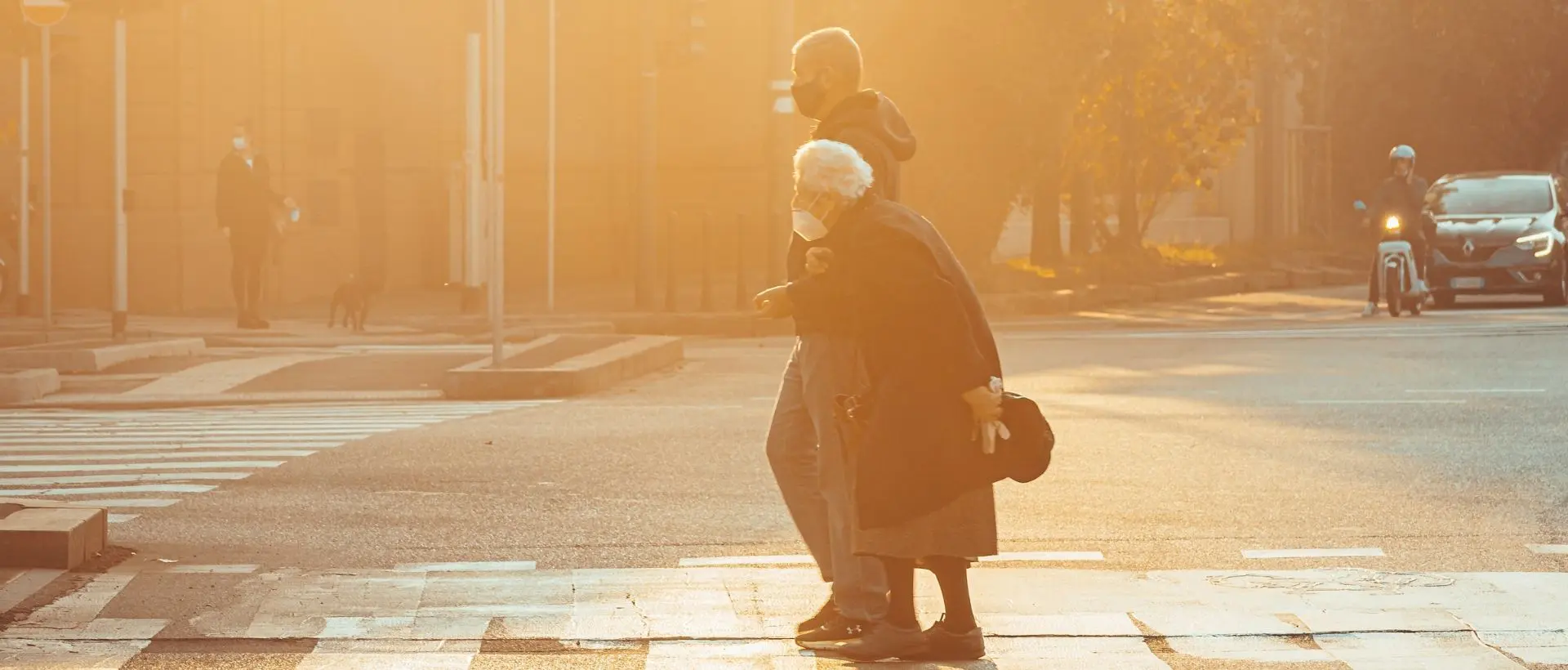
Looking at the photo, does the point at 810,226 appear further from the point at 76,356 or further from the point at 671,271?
the point at 671,271

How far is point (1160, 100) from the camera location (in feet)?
114

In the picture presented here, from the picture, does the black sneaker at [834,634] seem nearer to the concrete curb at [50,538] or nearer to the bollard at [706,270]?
the concrete curb at [50,538]

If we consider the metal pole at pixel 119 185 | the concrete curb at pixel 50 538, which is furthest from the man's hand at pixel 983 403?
the metal pole at pixel 119 185

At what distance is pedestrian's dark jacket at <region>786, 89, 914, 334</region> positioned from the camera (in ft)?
25.0

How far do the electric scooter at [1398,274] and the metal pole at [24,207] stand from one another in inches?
503

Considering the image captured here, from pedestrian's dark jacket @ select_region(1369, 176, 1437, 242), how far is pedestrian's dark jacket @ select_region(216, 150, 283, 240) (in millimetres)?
10675

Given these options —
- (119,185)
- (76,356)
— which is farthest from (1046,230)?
(76,356)

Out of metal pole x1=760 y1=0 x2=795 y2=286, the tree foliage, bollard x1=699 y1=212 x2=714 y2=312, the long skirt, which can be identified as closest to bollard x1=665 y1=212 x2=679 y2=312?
bollard x1=699 y1=212 x2=714 y2=312

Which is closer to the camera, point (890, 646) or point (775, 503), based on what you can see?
point (890, 646)

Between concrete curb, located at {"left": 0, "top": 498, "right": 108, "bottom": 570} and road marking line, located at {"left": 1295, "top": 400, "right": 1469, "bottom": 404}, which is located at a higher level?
road marking line, located at {"left": 1295, "top": 400, "right": 1469, "bottom": 404}

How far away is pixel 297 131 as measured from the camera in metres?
28.7

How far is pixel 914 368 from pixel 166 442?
7545mm

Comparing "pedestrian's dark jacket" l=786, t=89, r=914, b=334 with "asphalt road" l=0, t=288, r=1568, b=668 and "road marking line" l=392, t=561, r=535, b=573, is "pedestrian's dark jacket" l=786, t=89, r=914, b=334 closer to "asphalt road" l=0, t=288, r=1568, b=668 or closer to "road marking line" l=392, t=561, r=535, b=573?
"asphalt road" l=0, t=288, r=1568, b=668

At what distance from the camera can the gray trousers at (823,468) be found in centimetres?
744
